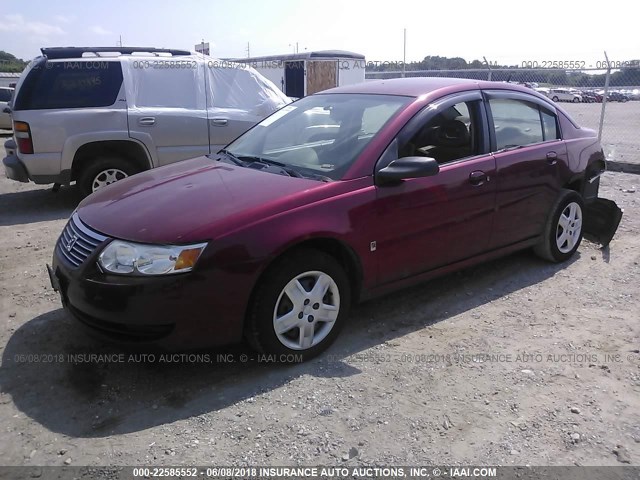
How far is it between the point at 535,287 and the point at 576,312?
0.50 meters

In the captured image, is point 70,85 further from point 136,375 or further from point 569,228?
point 569,228

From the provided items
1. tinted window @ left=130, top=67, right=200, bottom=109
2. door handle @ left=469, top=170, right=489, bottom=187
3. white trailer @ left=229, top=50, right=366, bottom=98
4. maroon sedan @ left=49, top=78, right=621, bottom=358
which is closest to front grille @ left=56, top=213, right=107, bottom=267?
maroon sedan @ left=49, top=78, right=621, bottom=358

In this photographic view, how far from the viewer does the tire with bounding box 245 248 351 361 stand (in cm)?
319

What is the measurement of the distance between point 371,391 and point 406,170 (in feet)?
4.53

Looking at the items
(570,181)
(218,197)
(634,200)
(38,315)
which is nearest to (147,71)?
(38,315)

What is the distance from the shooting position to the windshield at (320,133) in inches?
148

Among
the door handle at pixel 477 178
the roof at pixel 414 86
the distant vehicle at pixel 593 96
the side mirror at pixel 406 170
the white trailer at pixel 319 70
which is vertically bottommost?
the door handle at pixel 477 178

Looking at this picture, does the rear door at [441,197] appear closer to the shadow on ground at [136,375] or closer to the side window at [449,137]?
the side window at [449,137]

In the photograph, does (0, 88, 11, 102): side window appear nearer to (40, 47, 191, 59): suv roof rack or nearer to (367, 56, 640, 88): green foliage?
(40, 47, 191, 59): suv roof rack

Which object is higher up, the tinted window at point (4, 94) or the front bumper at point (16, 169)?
the tinted window at point (4, 94)

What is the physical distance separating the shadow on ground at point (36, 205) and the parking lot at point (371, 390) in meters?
2.40

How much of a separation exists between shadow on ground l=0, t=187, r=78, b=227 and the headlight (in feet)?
14.2

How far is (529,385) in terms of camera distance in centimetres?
326

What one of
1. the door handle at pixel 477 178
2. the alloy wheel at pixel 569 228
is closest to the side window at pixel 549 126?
the alloy wheel at pixel 569 228
